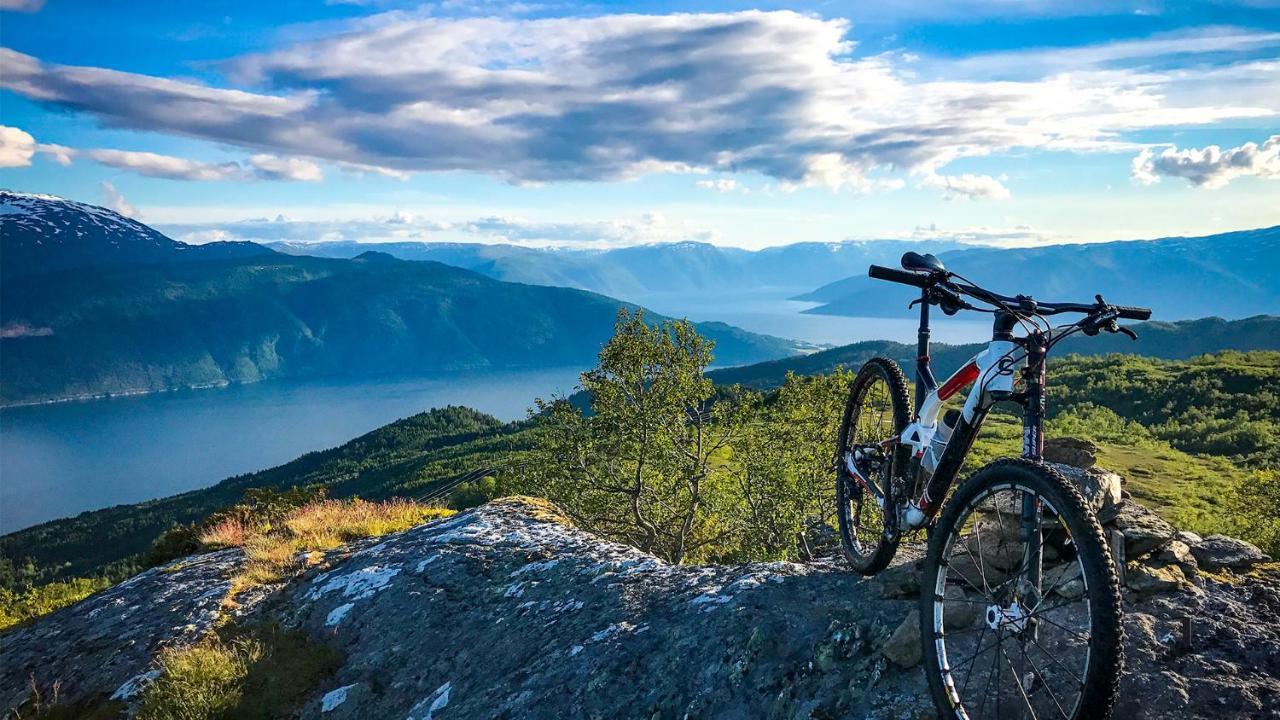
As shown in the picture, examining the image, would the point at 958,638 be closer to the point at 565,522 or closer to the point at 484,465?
the point at 565,522

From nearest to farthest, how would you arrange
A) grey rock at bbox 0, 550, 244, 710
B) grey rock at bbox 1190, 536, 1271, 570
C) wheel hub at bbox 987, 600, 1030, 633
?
wheel hub at bbox 987, 600, 1030, 633 < grey rock at bbox 1190, 536, 1271, 570 < grey rock at bbox 0, 550, 244, 710

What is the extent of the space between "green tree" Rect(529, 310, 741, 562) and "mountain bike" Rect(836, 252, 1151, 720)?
14.6 m

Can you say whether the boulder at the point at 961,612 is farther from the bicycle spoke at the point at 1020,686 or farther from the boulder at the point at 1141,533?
the boulder at the point at 1141,533

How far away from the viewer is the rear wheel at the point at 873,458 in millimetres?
6297

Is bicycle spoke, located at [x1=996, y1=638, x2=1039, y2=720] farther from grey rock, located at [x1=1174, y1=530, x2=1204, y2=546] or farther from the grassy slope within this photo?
the grassy slope

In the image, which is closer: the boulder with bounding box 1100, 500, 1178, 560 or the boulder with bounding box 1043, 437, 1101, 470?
the boulder with bounding box 1100, 500, 1178, 560

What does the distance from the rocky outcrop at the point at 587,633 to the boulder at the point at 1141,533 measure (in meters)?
0.38

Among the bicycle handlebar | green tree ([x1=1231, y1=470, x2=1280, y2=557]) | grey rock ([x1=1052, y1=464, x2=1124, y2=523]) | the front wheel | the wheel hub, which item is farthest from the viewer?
green tree ([x1=1231, y1=470, x2=1280, y2=557])

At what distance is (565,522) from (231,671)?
5.27 m

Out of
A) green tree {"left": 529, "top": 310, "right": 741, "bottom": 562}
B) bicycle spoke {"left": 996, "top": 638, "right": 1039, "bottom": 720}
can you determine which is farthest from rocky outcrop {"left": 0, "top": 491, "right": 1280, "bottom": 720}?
green tree {"left": 529, "top": 310, "right": 741, "bottom": 562}

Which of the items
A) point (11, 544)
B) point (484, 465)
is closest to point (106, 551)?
point (11, 544)

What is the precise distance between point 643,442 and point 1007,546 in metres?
16.8

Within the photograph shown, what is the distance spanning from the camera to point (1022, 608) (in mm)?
4133

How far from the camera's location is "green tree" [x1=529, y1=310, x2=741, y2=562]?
67.8 feet
